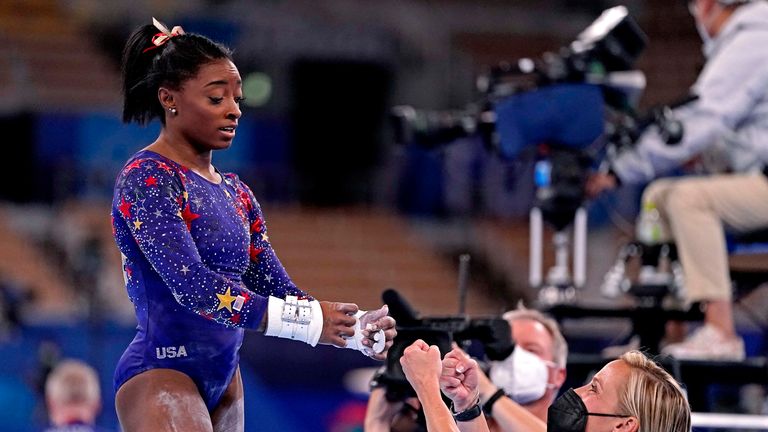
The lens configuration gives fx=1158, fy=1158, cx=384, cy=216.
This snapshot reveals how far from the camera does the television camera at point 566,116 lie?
494 centimetres

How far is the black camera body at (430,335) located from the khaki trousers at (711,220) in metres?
1.71

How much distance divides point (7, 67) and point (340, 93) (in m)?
3.63

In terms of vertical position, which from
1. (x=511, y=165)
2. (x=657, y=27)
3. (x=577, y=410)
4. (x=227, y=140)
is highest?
(x=657, y=27)

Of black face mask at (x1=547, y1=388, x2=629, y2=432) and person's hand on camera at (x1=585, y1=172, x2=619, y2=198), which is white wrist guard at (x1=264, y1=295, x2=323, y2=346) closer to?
black face mask at (x1=547, y1=388, x2=629, y2=432)

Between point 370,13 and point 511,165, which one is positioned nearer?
point 511,165

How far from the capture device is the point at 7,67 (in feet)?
36.4

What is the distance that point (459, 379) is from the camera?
2.88 meters

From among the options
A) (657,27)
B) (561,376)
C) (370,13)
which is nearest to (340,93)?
(370,13)

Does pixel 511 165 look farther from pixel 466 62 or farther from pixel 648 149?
pixel 466 62

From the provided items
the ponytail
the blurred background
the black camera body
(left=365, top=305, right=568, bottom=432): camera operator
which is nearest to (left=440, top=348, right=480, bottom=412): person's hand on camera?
the black camera body

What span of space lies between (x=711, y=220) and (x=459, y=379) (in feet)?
8.20

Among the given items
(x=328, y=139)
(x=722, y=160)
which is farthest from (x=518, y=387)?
(x=328, y=139)

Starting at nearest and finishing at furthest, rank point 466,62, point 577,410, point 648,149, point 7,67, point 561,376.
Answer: point 577,410
point 561,376
point 648,149
point 7,67
point 466,62

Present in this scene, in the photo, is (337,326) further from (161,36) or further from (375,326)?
(161,36)
